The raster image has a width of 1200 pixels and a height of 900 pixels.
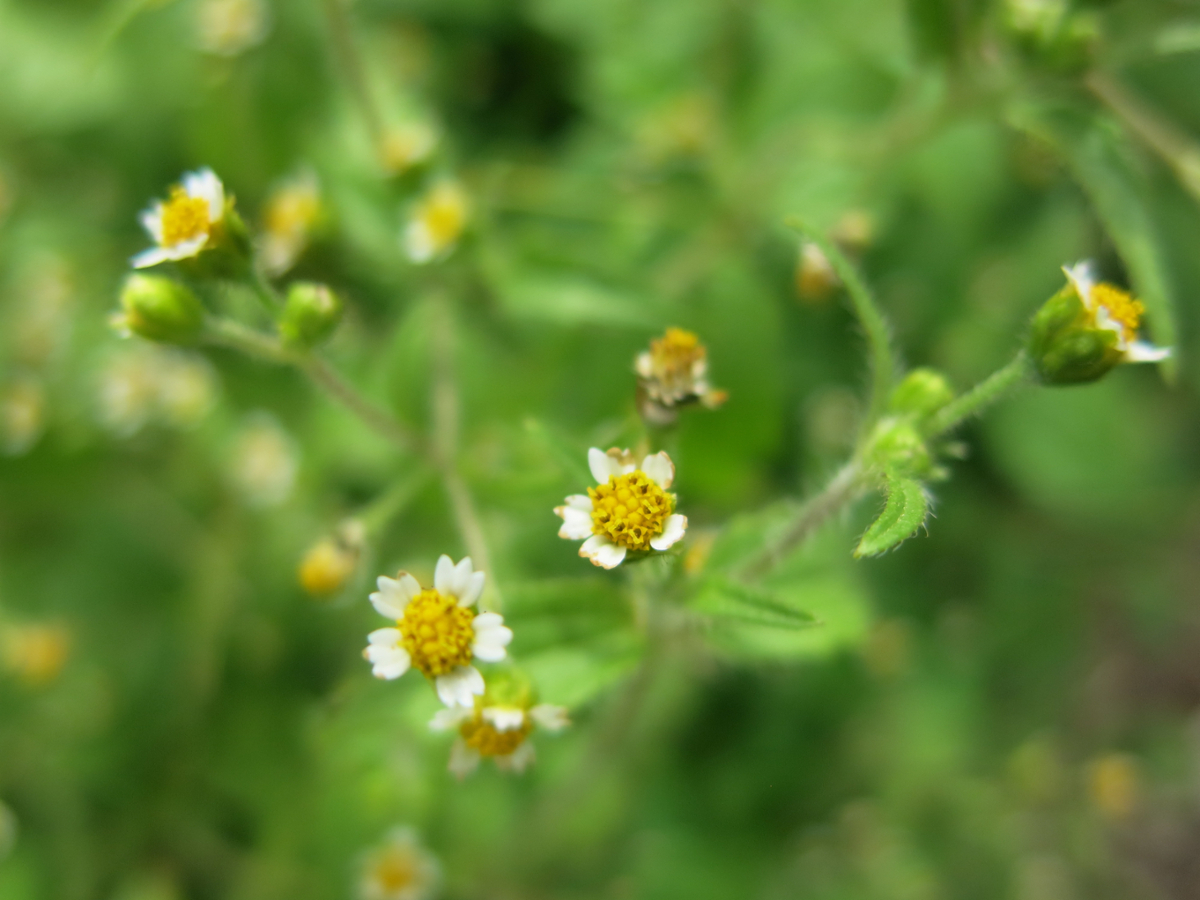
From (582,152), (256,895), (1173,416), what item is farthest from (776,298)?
(256,895)

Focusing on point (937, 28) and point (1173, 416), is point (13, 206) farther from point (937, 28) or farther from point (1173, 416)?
point (1173, 416)

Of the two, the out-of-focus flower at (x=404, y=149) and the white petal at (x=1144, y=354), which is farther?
the out-of-focus flower at (x=404, y=149)

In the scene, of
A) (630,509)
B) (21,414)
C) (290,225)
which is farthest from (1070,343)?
(21,414)

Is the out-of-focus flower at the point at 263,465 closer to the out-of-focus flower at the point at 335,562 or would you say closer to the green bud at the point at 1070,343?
the out-of-focus flower at the point at 335,562

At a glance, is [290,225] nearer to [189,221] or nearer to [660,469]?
[189,221]

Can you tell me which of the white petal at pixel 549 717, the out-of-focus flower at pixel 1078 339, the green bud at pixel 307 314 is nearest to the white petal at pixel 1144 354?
the out-of-focus flower at pixel 1078 339
